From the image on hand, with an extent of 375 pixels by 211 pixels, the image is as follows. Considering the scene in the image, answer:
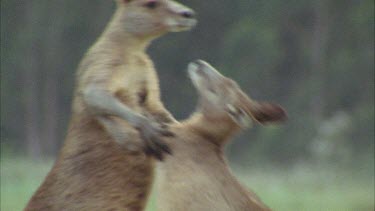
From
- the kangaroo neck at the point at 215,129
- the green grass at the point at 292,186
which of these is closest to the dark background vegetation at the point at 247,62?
the green grass at the point at 292,186

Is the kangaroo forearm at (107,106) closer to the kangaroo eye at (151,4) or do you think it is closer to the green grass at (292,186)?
the kangaroo eye at (151,4)

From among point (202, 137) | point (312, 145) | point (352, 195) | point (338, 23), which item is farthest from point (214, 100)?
point (338, 23)

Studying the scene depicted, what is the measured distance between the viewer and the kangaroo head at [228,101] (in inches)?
255

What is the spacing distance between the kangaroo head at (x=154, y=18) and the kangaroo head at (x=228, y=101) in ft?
0.70

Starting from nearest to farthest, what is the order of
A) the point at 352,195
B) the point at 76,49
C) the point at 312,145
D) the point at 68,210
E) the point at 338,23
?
the point at 68,210 < the point at 352,195 < the point at 312,145 < the point at 76,49 < the point at 338,23

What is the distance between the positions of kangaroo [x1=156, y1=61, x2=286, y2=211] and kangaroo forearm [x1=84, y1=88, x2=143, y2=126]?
369 millimetres

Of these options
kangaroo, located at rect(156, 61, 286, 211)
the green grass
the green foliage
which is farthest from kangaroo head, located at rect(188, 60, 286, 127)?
the green foliage

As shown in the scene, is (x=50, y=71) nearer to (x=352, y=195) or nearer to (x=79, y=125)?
(x=352, y=195)

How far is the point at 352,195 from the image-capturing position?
40.0 feet

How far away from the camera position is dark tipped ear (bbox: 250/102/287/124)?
646 cm

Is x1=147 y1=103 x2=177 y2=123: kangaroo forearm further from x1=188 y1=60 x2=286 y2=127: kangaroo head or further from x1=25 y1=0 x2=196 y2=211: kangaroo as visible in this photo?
x1=188 y1=60 x2=286 y2=127: kangaroo head

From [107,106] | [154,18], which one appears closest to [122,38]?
[154,18]

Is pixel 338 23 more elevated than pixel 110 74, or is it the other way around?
pixel 110 74

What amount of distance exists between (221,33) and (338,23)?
2489 millimetres
